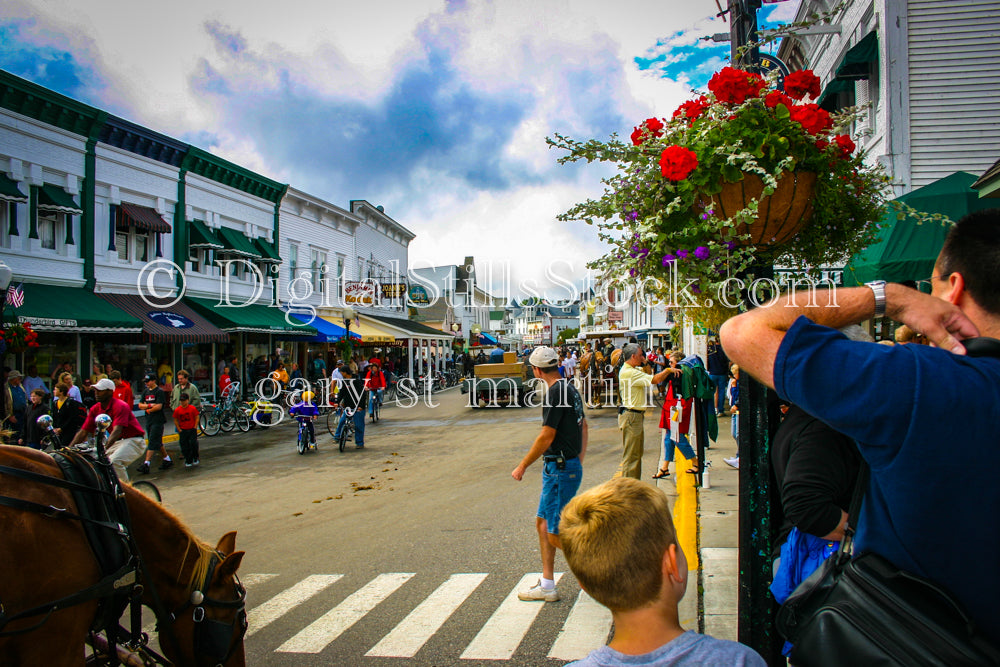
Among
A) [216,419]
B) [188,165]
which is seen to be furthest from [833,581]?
→ [188,165]

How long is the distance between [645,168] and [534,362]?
2.91 m

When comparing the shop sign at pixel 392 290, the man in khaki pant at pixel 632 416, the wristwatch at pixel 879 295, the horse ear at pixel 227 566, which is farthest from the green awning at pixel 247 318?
the wristwatch at pixel 879 295

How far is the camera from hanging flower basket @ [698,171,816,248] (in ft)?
8.15

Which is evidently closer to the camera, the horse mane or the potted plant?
the potted plant

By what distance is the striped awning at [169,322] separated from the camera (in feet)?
54.8

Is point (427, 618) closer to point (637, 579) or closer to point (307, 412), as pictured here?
point (637, 579)

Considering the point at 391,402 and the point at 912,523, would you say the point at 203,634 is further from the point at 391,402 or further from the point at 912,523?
the point at 391,402

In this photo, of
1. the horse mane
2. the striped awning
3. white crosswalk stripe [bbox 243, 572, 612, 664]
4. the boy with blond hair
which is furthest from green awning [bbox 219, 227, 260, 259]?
the boy with blond hair

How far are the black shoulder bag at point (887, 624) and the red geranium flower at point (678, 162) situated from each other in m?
1.31

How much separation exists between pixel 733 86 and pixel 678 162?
0.44 meters

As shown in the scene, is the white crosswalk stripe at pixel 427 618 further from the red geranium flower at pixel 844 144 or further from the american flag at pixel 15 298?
the american flag at pixel 15 298

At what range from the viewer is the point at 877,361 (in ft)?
4.25

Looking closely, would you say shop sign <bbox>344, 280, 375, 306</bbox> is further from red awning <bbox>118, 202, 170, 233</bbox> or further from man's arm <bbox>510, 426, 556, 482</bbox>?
man's arm <bbox>510, 426, 556, 482</bbox>

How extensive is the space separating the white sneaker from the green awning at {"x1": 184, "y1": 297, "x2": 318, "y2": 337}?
17.4 meters
